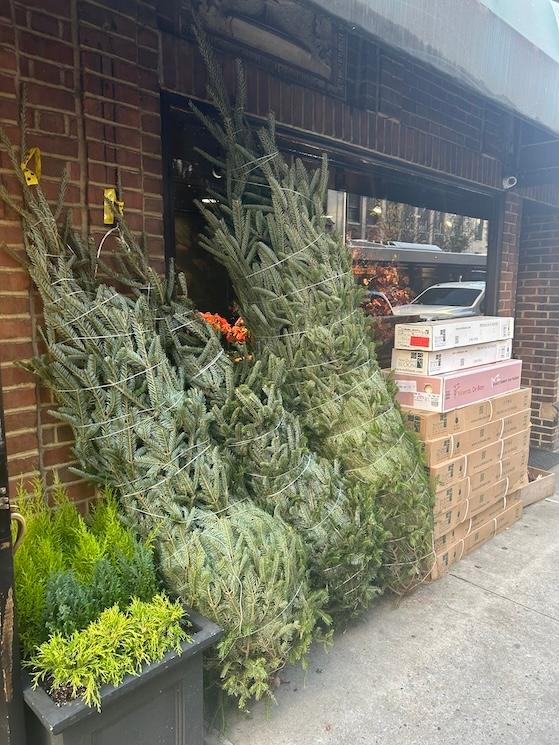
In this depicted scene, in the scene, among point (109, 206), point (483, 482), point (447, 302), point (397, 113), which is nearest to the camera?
point (109, 206)

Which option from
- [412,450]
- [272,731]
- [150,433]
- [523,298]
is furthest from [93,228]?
[523,298]

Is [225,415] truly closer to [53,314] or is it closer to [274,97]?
[53,314]

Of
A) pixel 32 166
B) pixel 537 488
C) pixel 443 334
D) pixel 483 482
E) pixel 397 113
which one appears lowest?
pixel 537 488

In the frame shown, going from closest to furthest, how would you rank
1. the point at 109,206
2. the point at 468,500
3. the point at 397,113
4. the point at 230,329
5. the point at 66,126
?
the point at 66,126 < the point at 109,206 < the point at 230,329 < the point at 468,500 < the point at 397,113

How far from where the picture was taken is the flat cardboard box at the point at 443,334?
3.21 meters

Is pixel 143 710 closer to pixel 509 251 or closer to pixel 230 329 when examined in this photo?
pixel 230 329

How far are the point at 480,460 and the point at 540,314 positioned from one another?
3.12 meters

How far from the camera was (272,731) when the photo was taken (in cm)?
216

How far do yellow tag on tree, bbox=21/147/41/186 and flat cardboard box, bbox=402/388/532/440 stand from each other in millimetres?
2074

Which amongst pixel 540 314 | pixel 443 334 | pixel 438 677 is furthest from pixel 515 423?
pixel 540 314

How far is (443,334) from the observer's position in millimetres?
3254

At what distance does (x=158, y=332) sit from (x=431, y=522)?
169 cm

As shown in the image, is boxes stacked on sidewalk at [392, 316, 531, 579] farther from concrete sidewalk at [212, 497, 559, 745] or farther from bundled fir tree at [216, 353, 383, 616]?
bundled fir tree at [216, 353, 383, 616]

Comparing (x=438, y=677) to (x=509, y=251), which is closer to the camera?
(x=438, y=677)
